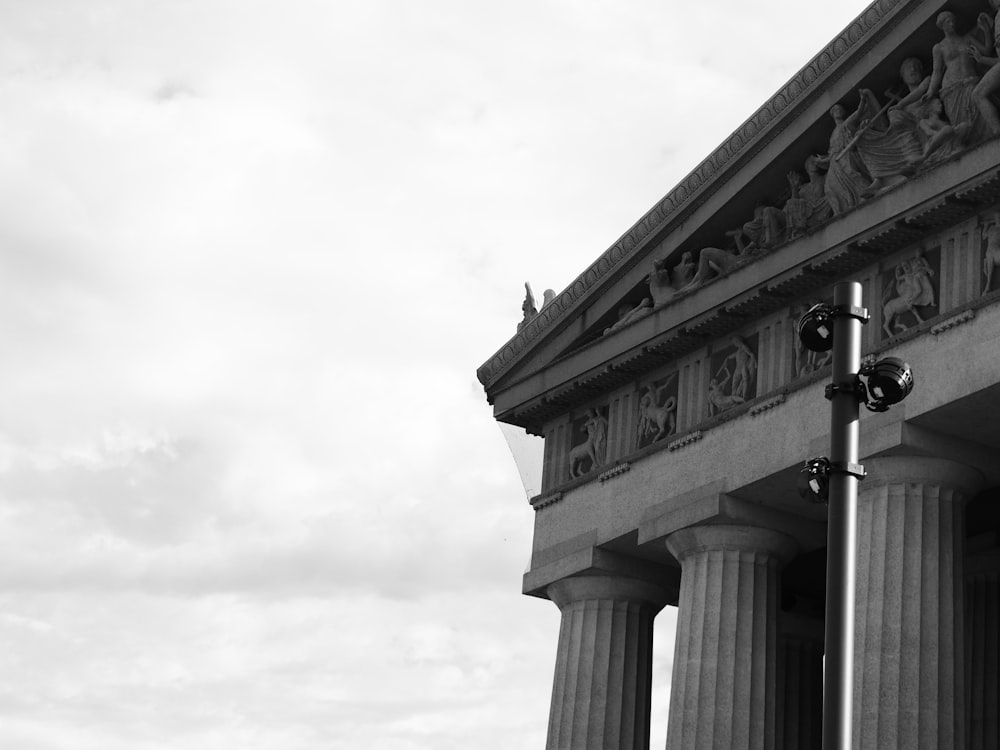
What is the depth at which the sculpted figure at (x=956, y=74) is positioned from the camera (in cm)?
3134

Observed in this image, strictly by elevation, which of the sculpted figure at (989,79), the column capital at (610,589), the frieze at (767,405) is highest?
the sculpted figure at (989,79)

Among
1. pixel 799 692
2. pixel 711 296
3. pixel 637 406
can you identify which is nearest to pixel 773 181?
pixel 711 296

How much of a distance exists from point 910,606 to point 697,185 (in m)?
9.89

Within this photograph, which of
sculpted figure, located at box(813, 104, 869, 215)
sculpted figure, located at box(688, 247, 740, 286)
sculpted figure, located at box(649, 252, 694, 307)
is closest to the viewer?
sculpted figure, located at box(813, 104, 869, 215)

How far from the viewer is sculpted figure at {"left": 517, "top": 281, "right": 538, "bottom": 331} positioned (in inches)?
1592

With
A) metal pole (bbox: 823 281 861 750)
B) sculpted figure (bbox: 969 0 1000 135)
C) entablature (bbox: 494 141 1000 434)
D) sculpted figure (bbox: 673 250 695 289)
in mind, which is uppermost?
sculpted figure (bbox: 969 0 1000 135)

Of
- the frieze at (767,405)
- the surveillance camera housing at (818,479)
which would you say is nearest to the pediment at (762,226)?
the frieze at (767,405)

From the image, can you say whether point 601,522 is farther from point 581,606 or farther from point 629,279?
point 629,279

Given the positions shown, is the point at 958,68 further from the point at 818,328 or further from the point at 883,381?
the point at 883,381

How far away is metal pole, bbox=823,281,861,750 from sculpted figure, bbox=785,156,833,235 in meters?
16.0

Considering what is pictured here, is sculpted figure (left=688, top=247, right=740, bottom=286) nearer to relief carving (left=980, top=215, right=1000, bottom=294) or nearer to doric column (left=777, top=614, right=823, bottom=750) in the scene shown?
relief carving (left=980, top=215, right=1000, bottom=294)

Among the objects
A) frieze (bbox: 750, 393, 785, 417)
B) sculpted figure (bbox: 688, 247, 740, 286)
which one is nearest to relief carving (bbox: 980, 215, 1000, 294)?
frieze (bbox: 750, 393, 785, 417)

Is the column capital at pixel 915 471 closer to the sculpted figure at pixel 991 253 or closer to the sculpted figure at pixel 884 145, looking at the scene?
the sculpted figure at pixel 991 253

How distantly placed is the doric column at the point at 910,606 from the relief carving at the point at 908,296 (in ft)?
7.33
